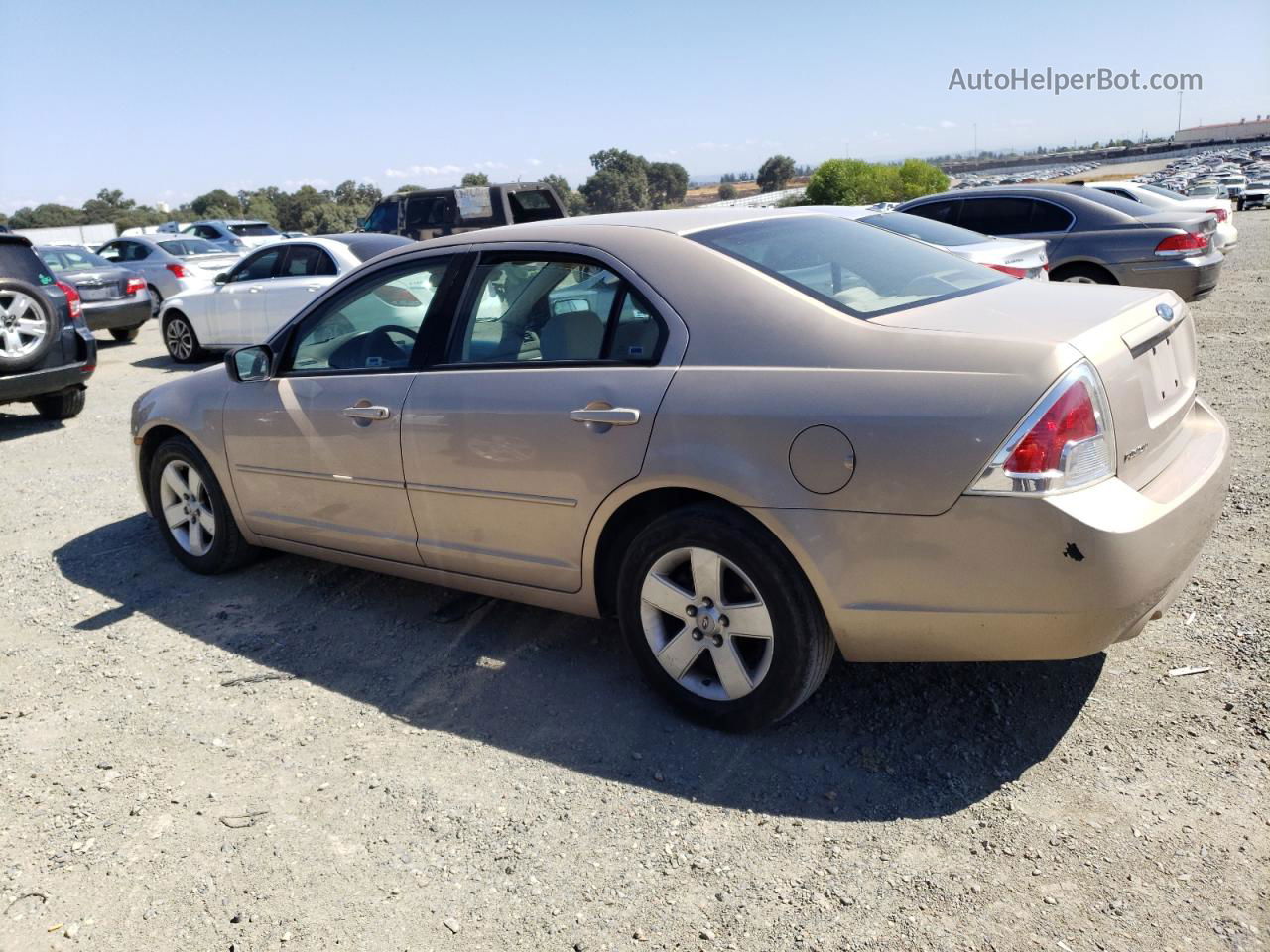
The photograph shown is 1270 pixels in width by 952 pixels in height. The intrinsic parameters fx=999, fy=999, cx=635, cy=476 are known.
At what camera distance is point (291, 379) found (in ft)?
14.8

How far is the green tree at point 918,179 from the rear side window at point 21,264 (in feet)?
118

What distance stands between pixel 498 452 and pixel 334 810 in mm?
1321

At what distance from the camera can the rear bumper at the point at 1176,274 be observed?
1066 cm

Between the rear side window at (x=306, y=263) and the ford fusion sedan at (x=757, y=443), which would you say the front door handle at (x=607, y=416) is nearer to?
the ford fusion sedan at (x=757, y=443)

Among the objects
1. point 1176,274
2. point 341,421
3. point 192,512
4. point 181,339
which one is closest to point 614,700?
point 341,421

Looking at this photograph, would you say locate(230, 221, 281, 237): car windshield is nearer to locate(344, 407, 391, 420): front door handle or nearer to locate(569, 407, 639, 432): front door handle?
locate(344, 407, 391, 420): front door handle

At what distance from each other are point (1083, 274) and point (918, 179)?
32.3 meters

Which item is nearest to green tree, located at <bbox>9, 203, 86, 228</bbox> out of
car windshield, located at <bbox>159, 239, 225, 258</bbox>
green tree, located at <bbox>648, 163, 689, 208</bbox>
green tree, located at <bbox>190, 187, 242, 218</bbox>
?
green tree, located at <bbox>190, 187, 242, 218</bbox>

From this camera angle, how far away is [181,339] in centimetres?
1290

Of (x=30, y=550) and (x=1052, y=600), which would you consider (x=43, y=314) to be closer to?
(x=30, y=550)

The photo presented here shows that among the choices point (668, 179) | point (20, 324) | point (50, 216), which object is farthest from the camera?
point (50, 216)

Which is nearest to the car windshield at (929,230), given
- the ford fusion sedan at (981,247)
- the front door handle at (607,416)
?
the ford fusion sedan at (981,247)

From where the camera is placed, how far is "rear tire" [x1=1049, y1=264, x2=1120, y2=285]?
1122 cm

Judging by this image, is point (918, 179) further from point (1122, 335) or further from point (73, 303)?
point (1122, 335)
